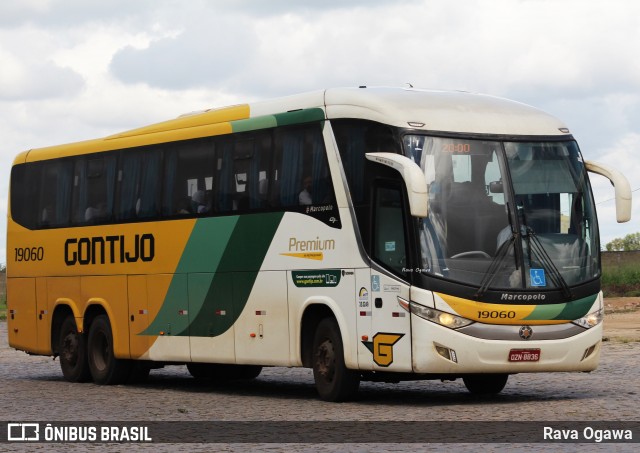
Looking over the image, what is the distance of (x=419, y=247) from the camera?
17.1 meters

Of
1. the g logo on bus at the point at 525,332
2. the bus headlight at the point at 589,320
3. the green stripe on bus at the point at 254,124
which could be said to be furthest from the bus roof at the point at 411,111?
the g logo on bus at the point at 525,332

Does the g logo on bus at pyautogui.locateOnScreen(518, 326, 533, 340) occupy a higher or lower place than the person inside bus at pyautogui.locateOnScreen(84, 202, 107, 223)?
lower

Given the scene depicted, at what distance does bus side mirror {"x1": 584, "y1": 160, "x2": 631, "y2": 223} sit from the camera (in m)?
18.3

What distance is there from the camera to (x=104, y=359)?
2389 centimetres

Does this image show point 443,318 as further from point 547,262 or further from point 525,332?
point 547,262

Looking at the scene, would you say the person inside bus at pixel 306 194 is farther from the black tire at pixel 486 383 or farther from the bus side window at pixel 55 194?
the bus side window at pixel 55 194

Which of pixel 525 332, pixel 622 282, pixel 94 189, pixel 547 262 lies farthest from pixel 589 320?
pixel 622 282

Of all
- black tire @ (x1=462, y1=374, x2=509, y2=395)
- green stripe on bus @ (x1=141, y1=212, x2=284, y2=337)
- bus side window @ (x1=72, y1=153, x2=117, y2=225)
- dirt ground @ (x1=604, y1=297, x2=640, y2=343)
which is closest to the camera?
black tire @ (x1=462, y1=374, x2=509, y2=395)

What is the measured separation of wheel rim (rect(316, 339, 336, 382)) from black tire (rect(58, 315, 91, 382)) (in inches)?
267

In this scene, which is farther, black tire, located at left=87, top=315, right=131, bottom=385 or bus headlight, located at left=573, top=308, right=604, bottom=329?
black tire, located at left=87, top=315, right=131, bottom=385

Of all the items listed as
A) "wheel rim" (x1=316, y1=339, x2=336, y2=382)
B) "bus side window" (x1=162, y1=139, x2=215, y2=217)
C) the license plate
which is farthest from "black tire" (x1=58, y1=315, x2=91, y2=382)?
the license plate

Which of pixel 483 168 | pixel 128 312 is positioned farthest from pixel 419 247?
pixel 128 312

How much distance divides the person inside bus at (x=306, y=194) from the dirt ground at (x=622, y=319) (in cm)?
1508

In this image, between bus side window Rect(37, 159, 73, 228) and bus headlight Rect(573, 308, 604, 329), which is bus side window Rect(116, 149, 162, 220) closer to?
bus side window Rect(37, 159, 73, 228)
